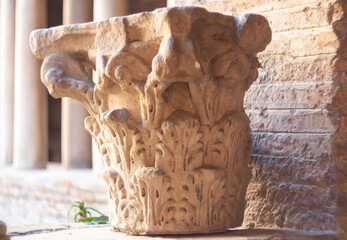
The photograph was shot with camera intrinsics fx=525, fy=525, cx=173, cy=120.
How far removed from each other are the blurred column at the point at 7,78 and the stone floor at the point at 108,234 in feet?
24.2

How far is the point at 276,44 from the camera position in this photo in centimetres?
305

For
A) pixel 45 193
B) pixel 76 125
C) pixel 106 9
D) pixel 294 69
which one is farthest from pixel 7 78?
pixel 294 69

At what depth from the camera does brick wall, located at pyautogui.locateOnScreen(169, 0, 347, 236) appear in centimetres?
278

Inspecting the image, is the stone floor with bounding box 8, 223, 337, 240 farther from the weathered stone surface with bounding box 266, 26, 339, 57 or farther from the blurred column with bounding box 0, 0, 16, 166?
the blurred column with bounding box 0, 0, 16, 166

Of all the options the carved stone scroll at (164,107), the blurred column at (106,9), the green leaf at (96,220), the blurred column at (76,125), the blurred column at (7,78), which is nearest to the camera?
the carved stone scroll at (164,107)

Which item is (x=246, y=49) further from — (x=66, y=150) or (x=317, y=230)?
(x=66, y=150)

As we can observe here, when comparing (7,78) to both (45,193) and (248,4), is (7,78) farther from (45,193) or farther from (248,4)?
(248,4)

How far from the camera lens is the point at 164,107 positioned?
245 cm

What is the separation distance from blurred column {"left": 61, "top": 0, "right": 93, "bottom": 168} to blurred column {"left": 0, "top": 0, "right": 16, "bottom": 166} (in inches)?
82.1

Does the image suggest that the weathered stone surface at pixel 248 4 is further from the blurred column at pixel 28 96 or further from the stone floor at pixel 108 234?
the blurred column at pixel 28 96

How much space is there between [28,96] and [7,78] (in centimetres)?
153

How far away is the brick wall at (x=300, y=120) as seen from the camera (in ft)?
9.11

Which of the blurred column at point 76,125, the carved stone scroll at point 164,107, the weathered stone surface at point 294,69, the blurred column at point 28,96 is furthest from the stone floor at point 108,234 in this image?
the blurred column at point 28,96

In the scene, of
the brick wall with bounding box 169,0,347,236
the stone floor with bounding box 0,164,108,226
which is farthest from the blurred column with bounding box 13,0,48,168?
the brick wall with bounding box 169,0,347,236
